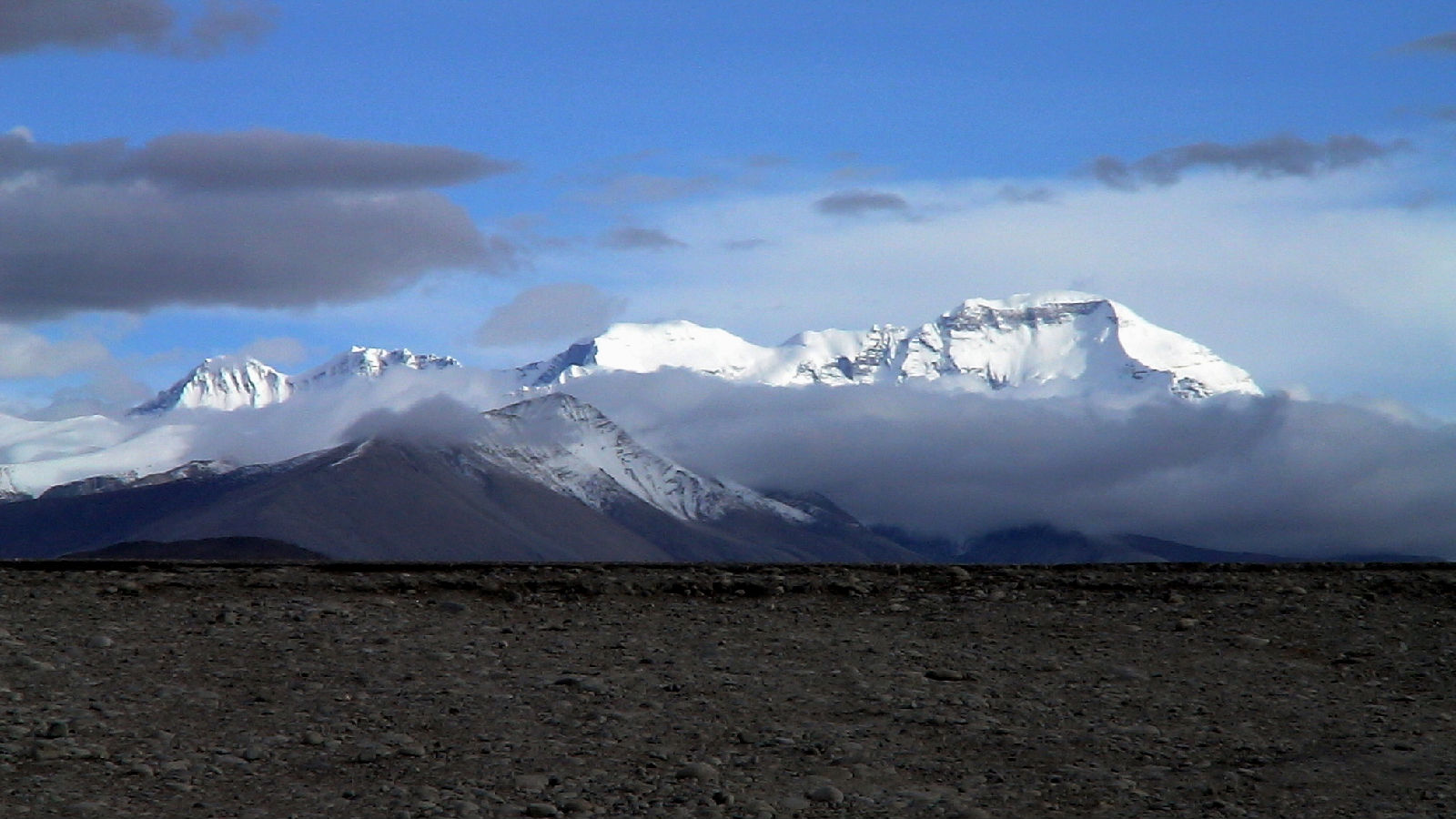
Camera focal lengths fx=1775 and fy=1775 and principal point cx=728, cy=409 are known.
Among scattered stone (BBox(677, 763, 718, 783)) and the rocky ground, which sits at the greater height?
the rocky ground

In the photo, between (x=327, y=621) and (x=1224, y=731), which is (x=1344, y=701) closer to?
(x=1224, y=731)

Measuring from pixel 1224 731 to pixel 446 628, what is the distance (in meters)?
8.31

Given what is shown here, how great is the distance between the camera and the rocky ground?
1421 cm

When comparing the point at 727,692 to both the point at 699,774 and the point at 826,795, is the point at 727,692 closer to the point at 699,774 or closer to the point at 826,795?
the point at 699,774

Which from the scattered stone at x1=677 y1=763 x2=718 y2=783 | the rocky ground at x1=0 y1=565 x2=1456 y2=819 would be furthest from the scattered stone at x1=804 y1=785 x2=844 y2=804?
the scattered stone at x1=677 y1=763 x2=718 y2=783

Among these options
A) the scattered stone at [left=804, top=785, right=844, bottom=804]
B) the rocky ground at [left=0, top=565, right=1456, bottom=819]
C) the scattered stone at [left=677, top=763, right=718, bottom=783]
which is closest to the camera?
the scattered stone at [left=804, top=785, right=844, bottom=804]

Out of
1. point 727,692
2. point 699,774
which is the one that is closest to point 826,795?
point 699,774

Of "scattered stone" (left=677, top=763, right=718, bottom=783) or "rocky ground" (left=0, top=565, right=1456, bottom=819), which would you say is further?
"scattered stone" (left=677, top=763, right=718, bottom=783)

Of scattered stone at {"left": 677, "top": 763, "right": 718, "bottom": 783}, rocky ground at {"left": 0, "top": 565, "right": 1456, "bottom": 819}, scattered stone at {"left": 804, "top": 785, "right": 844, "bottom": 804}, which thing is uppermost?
rocky ground at {"left": 0, "top": 565, "right": 1456, "bottom": 819}

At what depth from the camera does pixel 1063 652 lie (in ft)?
61.2

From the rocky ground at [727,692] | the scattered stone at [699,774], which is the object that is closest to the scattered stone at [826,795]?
the rocky ground at [727,692]

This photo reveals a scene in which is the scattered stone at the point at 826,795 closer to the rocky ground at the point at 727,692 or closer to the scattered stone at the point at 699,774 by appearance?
the rocky ground at the point at 727,692

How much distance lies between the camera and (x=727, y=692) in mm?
16969

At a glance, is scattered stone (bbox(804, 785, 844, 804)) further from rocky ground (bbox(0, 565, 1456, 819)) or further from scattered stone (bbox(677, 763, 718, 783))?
scattered stone (bbox(677, 763, 718, 783))
